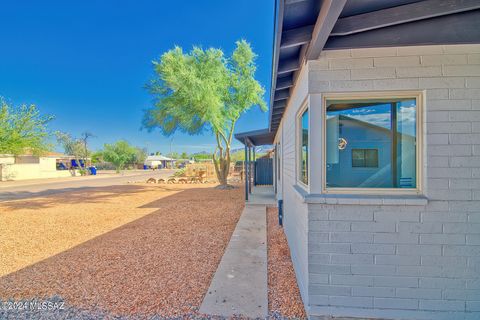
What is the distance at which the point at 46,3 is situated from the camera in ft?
41.7

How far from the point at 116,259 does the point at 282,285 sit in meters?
2.88

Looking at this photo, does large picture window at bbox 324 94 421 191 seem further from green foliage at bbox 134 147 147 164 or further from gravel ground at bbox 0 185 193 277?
green foliage at bbox 134 147 147 164

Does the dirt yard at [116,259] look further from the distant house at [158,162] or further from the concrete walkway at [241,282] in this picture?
the distant house at [158,162]

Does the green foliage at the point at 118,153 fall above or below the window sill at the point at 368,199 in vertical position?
above

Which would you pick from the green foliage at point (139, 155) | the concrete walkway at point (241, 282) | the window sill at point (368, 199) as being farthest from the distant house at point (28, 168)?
the window sill at point (368, 199)

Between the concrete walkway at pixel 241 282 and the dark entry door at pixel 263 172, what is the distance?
929cm

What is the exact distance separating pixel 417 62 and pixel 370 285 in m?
2.30

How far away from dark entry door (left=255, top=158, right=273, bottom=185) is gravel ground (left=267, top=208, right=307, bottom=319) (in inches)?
370

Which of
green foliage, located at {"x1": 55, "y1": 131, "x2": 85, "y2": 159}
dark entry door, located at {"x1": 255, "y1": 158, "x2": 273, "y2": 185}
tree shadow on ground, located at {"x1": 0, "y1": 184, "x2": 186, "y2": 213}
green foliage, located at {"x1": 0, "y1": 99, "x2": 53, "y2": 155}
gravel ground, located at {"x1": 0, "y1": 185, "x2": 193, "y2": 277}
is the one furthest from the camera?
green foliage, located at {"x1": 55, "y1": 131, "x2": 85, "y2": 159}

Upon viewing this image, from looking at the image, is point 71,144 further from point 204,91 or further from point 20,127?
point 204,91

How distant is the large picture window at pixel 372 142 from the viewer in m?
2.20

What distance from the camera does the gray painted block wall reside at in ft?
6.86

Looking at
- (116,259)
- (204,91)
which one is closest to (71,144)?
(204,91)

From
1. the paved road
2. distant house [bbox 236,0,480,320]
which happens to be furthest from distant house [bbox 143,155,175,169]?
distant house [bbox 236,0,480,320]
